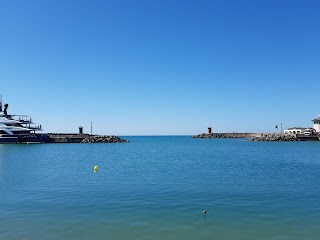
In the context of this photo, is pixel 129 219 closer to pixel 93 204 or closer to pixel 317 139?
pixel 93 204

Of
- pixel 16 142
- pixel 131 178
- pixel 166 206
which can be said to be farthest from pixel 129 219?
pixel 16 142

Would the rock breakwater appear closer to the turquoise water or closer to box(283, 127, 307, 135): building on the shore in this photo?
the turquoise water

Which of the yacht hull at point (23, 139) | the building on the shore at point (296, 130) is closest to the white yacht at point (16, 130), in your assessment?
the yacht hull at point (23, 139)

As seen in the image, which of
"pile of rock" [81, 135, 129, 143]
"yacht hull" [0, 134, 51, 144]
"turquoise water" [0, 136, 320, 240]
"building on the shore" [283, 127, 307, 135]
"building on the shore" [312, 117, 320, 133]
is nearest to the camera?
"turquoise water" [0, 136, 320, 240]

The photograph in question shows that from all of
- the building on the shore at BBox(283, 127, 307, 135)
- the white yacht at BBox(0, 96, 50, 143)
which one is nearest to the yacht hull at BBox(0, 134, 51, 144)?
the white yacht at BBox(0, 96, 50, 143)

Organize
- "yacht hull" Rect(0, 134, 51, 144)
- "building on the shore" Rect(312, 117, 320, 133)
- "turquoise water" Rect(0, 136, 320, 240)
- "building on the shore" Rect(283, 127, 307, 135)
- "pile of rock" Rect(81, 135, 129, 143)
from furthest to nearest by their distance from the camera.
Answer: "building on the shore" Rect(283, 127, 307, 135)
"building on the shore" Rect(312, 117, 320, 133)
"pile of rock" Rect(81, 135, 129, 143)
"yacht hull" Rect(0, 134, 51, 144)
"turquoise water" Rect(0, 136, 320, 240)

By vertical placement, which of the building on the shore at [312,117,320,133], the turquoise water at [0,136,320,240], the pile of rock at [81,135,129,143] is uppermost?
the building on the shore at [312,117,320,133]

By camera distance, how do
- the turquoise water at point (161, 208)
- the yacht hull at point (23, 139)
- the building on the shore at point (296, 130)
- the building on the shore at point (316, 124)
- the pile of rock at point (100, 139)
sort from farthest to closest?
the building on the shore at point (296, 130), the building on the shore at point (316, 124), the pile of rock at point (100, 139), the yacht hull at point (23, 139), the turquoise water at point (161, 208)

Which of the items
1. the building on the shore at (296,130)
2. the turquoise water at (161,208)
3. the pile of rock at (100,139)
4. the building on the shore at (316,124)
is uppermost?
the building on the shore at (316,124)

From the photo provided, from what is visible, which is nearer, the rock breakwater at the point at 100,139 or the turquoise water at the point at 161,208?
the turquoise water at the point at 161,208

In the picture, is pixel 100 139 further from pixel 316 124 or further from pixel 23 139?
pixel 316 124

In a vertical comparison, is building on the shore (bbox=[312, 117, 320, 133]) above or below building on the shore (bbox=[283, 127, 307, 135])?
above

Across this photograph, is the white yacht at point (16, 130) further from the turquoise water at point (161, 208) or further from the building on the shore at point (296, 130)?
the building on the shore at point (296, 130)

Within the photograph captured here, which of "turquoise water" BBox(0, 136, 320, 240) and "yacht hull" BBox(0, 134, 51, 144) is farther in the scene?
"yacht hull" BBox(0, 134, 51, 144)
